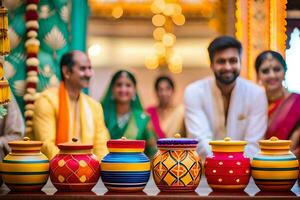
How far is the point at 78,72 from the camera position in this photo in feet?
14.0

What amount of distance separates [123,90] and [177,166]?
2586 millimetres

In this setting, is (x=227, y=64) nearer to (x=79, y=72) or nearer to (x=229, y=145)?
(x=79, y=72)

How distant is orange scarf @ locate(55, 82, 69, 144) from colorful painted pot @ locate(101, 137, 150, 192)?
1698 millimetres

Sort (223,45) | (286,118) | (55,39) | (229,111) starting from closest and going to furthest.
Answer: (286,118), (223,45), (229,111), (55,39)

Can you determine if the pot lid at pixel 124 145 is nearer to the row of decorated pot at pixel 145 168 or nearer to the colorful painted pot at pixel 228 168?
the row of decorated pot at pixel 145 168

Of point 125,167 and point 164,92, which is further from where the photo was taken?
point 164,92

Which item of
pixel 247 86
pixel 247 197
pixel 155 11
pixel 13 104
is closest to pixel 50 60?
pixel 13 104

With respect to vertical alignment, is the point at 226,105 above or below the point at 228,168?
above

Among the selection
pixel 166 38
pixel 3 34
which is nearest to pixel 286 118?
pixel 3 34

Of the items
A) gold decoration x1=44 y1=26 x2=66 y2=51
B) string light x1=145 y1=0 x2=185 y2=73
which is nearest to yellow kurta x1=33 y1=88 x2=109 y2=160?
gold decoration x1=44 y1=26 x2=66 y2=51

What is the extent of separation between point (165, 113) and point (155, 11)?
4398mm

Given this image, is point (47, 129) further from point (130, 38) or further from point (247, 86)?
point (130, 38)

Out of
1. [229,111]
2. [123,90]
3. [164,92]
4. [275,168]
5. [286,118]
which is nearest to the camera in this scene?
[275,168]

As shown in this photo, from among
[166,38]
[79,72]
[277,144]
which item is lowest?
[277,144]
